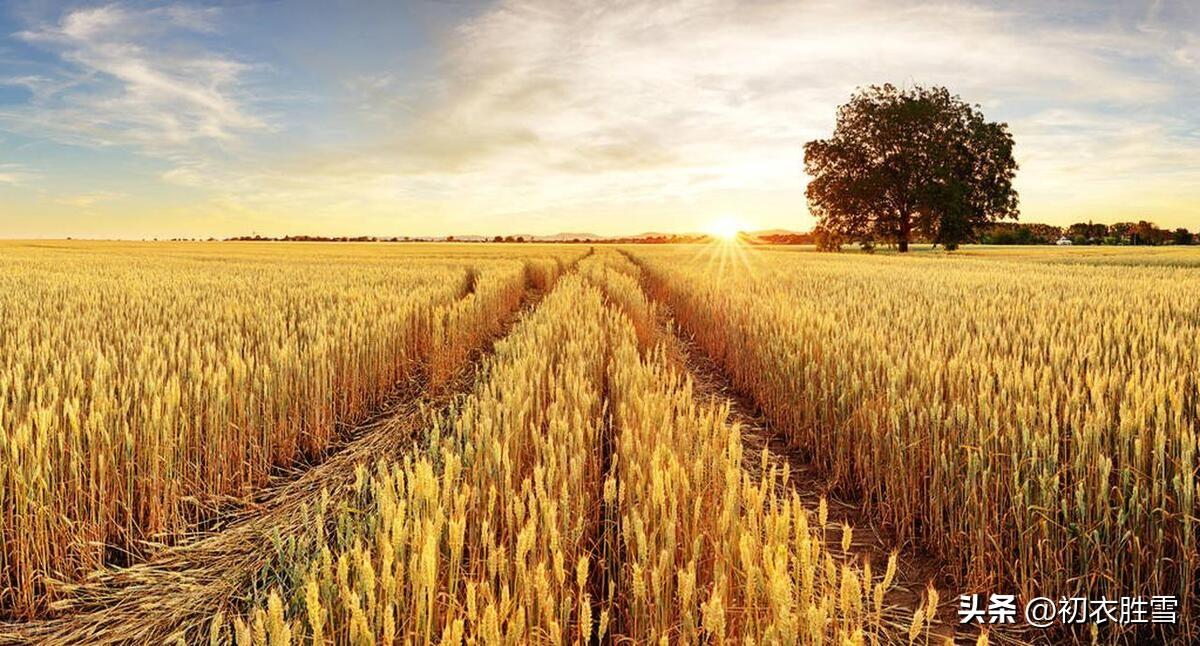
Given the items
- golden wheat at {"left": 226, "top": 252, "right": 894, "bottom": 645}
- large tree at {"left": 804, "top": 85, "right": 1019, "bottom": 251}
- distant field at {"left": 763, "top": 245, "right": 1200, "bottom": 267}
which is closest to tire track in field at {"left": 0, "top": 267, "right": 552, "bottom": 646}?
golden wheat at {"left": 226, "top": 252, "right": 894, "bottom": 645}

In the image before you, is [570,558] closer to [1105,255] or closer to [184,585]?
[184,585]

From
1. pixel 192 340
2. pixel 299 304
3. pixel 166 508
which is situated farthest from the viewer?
pixel 299 304

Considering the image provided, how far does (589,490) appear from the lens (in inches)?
109

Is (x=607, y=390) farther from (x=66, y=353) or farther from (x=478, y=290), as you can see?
(x=478, y=290)

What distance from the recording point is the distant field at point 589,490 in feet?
5.49

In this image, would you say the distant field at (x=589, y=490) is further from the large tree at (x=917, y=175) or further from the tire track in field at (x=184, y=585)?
the large tree at (x=917, y=175)

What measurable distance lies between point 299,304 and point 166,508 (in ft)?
16.5

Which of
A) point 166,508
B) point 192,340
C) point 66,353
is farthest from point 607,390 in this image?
point 66,353

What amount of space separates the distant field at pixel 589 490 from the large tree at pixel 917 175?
3454cm

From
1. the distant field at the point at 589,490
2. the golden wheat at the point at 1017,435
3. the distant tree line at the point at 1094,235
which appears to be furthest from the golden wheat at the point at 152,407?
the distant tree line at the point at 1094,235

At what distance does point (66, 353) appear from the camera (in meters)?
4.33

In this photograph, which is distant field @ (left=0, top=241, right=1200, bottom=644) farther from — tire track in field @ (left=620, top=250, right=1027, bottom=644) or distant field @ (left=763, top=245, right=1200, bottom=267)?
distant field @ (left=763, top=245, right=1200, bottom=267)

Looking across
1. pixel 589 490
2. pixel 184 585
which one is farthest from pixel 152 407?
pixel 589 490

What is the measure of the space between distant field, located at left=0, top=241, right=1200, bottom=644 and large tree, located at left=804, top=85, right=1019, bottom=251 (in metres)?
34.5
